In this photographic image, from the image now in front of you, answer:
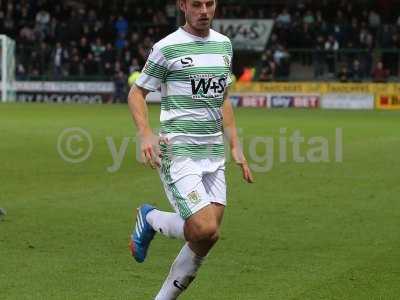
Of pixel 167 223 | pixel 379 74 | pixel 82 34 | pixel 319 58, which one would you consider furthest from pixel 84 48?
pixel 167 223

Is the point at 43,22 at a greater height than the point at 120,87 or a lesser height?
greater

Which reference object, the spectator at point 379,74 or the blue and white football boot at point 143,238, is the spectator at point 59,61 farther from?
the blue and white football boot at point 143,238

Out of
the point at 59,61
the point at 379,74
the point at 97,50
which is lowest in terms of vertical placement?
the point at 59,61

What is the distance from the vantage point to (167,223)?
6785 mm

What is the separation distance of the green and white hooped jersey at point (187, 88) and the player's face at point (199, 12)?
11cm

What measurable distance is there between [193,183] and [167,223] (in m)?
0.41

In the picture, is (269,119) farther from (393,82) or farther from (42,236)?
(42,236)

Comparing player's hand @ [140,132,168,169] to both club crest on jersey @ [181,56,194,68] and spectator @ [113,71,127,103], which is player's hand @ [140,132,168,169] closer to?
club crest on jersey @ [181,56,194,68]

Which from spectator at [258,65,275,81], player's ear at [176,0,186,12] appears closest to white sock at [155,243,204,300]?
player's ear at [176,0,186,12]

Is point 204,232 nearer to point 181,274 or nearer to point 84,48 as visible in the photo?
point 181,274

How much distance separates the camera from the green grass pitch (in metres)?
7.64

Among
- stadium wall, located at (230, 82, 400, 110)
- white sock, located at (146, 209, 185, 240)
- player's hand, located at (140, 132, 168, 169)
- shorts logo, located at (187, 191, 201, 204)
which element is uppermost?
player's hand, located at (140, 132, 168, 169)

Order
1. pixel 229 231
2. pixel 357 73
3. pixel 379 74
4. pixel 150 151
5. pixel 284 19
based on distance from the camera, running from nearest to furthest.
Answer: pixel 150 151
pixel 229 231
pixel 379 74
pixel 357 73
pixel 284 19

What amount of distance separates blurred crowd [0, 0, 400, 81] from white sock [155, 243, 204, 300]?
33.3m
